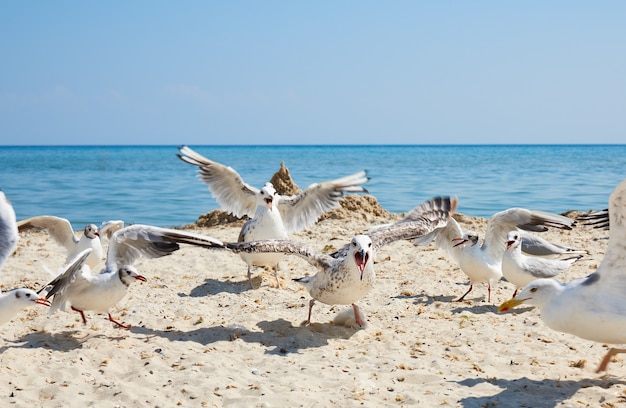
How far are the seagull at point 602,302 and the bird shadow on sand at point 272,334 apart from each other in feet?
7.03

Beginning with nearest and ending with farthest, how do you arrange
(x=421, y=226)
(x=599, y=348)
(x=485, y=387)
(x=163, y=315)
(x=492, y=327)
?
(x=485, y=387) → (x=599, y=348) → (x=492, y=327) → (x=163, y=315) → (x=421, y=226)

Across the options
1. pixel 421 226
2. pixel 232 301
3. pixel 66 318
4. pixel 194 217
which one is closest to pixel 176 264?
pixel 232 301

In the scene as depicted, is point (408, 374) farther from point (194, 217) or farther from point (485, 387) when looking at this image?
point (194, 217)

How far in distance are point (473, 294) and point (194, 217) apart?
36.2 ft

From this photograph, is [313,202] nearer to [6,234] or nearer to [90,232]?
[90,232]

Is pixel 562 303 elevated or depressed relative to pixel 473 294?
elevated

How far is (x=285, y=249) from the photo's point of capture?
264 inches

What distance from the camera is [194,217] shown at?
17953 mm

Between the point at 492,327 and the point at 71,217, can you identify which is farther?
the point at 71,217

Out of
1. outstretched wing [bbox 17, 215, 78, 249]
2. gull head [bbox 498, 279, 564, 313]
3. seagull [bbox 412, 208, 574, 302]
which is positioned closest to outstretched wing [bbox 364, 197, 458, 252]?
seagull [bbox 412, 208, 574, 302]

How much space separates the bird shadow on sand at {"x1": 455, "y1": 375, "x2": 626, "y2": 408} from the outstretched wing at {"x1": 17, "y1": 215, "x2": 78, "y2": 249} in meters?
6.06

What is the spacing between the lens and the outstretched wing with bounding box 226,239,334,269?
6.52 meters

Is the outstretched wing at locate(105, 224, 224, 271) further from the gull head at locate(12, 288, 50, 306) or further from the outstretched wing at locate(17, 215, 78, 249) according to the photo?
the outstretched wing at locate(17, 215, 78, 249)

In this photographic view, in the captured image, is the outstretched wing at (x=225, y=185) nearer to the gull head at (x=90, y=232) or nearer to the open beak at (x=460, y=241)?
the gull head at (x=90, y=232)
